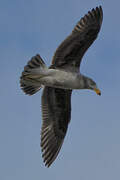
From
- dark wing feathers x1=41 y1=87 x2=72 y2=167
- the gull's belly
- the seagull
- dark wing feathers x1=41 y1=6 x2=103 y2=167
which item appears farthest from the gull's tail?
dark wing feathers x1=41 y1=87 x2=72 y2=167

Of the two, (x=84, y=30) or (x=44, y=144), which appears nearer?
(x=84, y=30)

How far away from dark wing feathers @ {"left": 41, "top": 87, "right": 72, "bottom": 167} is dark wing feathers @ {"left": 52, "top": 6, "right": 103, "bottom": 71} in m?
1.27

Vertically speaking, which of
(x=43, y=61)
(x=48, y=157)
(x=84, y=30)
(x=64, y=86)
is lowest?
(x=48, y=157)

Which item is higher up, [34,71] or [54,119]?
[34,71]

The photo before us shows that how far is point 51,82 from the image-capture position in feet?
42.2

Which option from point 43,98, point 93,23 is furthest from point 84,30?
point 43,98

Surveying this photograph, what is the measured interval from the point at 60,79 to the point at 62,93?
4.44 feet

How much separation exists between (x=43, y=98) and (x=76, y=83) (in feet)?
5.47

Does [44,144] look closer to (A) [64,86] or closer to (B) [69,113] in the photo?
(B) [69,113]

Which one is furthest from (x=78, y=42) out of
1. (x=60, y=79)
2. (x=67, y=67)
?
(x=60, y=79)

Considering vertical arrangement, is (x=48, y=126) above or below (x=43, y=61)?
below

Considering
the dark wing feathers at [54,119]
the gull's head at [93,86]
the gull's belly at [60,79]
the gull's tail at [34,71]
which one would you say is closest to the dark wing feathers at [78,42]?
the gull's belly at [60,79]

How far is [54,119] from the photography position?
14.3m

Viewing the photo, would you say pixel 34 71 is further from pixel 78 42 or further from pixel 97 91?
pixel 97 91
